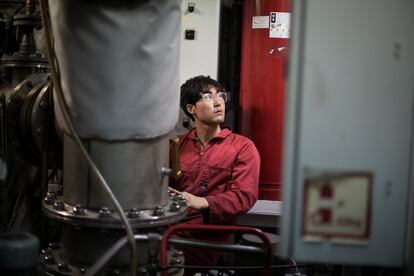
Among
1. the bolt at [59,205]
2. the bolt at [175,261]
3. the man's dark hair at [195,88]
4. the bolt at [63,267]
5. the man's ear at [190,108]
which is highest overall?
the man's dark hair at [195,88]

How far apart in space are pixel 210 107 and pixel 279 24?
0.67m

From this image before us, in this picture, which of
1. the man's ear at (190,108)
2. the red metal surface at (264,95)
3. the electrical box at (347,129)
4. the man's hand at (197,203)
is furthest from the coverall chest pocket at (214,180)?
the electrical box at (347,129)

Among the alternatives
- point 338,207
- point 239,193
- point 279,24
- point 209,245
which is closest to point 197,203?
point 239,193

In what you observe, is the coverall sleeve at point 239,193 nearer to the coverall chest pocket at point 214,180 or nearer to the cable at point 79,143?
the coverall chest pocket at point 214,180

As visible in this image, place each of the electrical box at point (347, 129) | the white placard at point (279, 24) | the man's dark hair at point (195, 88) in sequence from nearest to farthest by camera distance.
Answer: the electrical box at point (347, 129)
the man's dark hair at point (195, 88)
the white placard at point (279, 24)

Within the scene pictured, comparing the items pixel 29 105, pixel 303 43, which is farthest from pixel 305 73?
pixel 29 105

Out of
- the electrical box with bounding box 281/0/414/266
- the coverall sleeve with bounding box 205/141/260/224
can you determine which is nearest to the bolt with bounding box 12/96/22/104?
the coverall sleeve with bounding box 205/141/260/224

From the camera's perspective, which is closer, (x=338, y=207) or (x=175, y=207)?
(x=338, y=207)

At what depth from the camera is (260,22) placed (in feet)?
8.60

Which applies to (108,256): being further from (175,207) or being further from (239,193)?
(239,193)

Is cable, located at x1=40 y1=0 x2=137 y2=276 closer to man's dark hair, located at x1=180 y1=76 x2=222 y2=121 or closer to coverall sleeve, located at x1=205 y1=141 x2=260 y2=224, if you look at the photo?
coverall sleeve, located at x1=205 y1=141 x2=260 y2=224

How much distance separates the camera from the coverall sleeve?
6.53 ft

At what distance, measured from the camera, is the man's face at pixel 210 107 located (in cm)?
225

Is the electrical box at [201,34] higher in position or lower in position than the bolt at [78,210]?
higher
